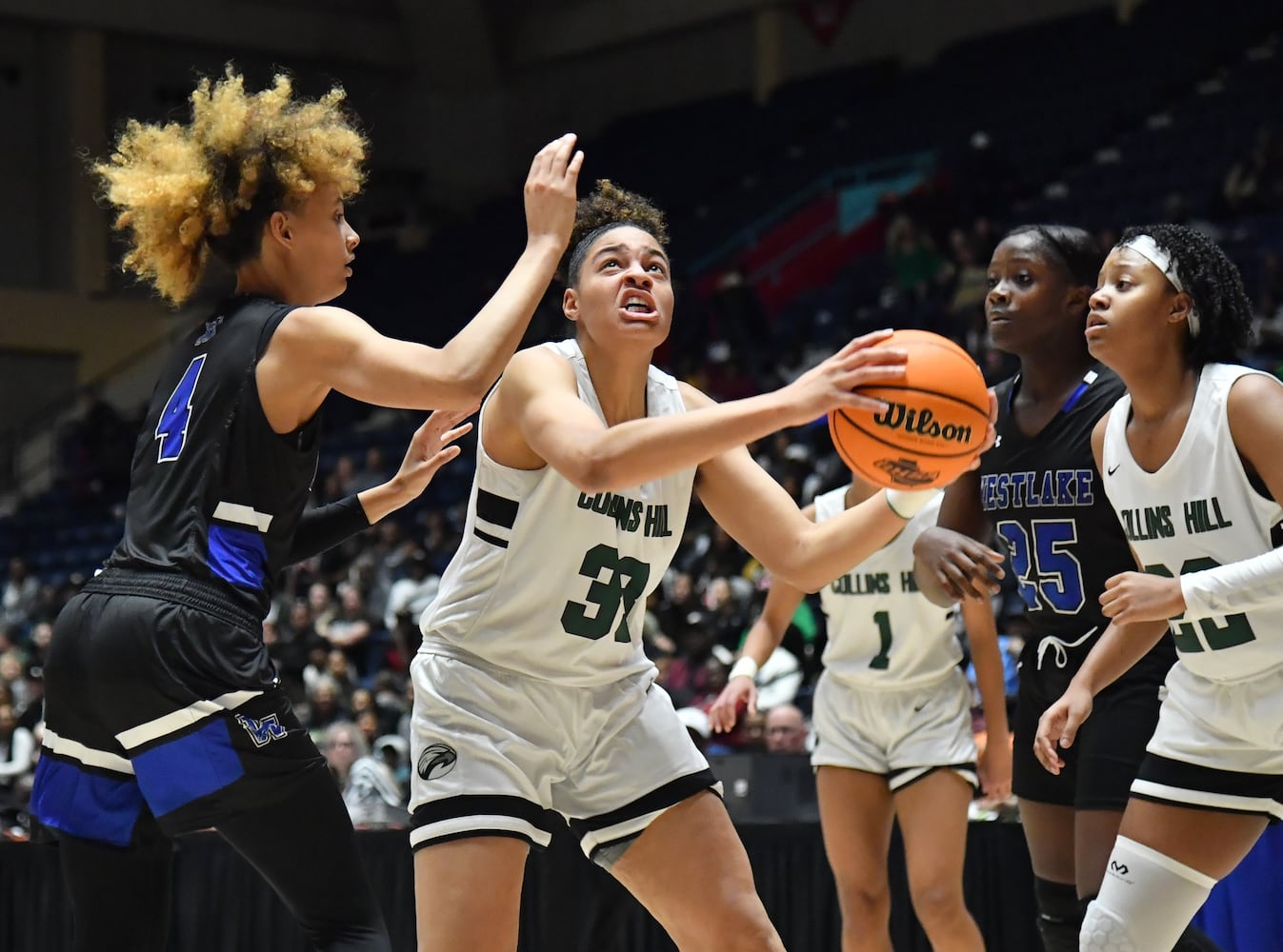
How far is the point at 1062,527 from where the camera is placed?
4.40m

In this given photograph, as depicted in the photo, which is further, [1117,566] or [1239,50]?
[1239,50]

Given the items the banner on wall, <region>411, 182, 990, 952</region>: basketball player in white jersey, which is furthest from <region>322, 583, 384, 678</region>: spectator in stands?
the banner on wall

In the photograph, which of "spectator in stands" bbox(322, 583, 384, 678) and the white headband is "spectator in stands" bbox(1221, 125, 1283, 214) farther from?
the white headband

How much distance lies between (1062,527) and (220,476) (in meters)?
2.33

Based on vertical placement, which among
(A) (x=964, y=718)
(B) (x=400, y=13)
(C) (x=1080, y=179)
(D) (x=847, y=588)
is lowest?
(A) (x=964, y=718)

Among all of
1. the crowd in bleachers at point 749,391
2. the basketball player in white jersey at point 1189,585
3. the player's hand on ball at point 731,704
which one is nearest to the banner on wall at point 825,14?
the crowd in bleachers at point 749,391

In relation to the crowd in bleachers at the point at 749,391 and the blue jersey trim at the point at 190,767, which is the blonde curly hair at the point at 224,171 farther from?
the crowd in bleachers at the point at 749,391

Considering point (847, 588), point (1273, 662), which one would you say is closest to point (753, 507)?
point (1273, 662)

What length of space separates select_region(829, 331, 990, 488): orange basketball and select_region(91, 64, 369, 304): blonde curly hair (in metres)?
1.16

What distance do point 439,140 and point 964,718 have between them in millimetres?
19833

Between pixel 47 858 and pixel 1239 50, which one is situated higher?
pixel 1239 50

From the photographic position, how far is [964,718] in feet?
16.7

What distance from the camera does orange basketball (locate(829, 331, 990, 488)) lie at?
3.05 metres

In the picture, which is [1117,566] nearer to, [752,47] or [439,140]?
[752,47]
